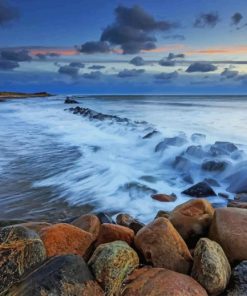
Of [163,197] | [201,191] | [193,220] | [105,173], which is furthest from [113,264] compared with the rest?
[105,173]

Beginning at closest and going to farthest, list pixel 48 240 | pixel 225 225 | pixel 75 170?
pixel 48 240 → pixel 225 225 → pixel 75 170

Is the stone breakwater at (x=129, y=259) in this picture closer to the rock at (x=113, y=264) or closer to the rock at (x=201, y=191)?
the rock at (x=113, y=264)

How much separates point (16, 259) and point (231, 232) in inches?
75.2

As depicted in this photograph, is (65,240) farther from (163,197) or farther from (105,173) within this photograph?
(105,173)

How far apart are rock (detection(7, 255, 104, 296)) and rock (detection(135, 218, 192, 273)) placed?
0.63 m

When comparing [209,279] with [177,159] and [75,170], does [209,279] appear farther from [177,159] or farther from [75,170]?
[177,159]

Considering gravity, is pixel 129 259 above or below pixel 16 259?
below

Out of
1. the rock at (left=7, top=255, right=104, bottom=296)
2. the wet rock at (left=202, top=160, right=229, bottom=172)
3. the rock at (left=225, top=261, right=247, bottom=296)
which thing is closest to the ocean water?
the wet rock at (left=202, top=160, right=229, bottom=172)

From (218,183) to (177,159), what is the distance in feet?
7.27

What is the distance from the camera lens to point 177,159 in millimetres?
10062

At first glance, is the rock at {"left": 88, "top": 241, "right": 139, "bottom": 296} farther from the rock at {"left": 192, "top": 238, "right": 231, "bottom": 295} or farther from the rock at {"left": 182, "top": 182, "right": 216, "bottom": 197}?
the rock at {"left": 182, "top": 182, "right": 216, "bottom": 197}

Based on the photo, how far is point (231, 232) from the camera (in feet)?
11.7

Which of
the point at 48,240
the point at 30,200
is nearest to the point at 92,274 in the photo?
the point at 48,240

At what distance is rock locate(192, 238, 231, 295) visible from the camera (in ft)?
10.1
